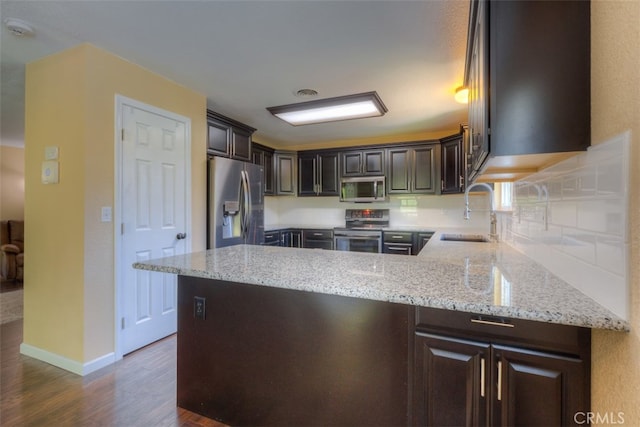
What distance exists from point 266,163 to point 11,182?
4.88 meters

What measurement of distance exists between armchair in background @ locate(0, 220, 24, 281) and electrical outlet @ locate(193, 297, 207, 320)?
496 centimetres

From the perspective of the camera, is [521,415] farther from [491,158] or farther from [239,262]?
[239,262]

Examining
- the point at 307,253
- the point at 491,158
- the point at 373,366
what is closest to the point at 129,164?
the point at 307,253

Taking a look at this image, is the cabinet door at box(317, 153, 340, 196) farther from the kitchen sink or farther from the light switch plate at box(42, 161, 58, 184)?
the light switch plate at box(42, 161, 58, 184)

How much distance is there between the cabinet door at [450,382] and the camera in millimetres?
1064

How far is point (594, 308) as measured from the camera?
35.4 inches

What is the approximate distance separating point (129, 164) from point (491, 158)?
101 inches

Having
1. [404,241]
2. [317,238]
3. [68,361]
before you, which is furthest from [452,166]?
[68,361]

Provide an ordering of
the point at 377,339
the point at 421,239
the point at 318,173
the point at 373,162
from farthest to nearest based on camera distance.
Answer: the point at 318,173
the point at 373,162
the point at 421,239
the point at 377,339

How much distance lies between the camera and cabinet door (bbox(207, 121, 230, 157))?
3.35 metres

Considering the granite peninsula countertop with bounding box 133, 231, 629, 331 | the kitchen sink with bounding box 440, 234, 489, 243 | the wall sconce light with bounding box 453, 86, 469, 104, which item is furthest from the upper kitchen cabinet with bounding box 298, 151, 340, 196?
the granite peninsula countertop with bounding box 133, 231, 629, 331

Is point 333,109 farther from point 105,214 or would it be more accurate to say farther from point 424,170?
point 105,214

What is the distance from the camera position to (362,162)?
4.73 m

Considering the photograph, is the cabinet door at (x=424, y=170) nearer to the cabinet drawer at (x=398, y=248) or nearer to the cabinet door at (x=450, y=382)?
the cabinet drawer at (x=398, y=248)
